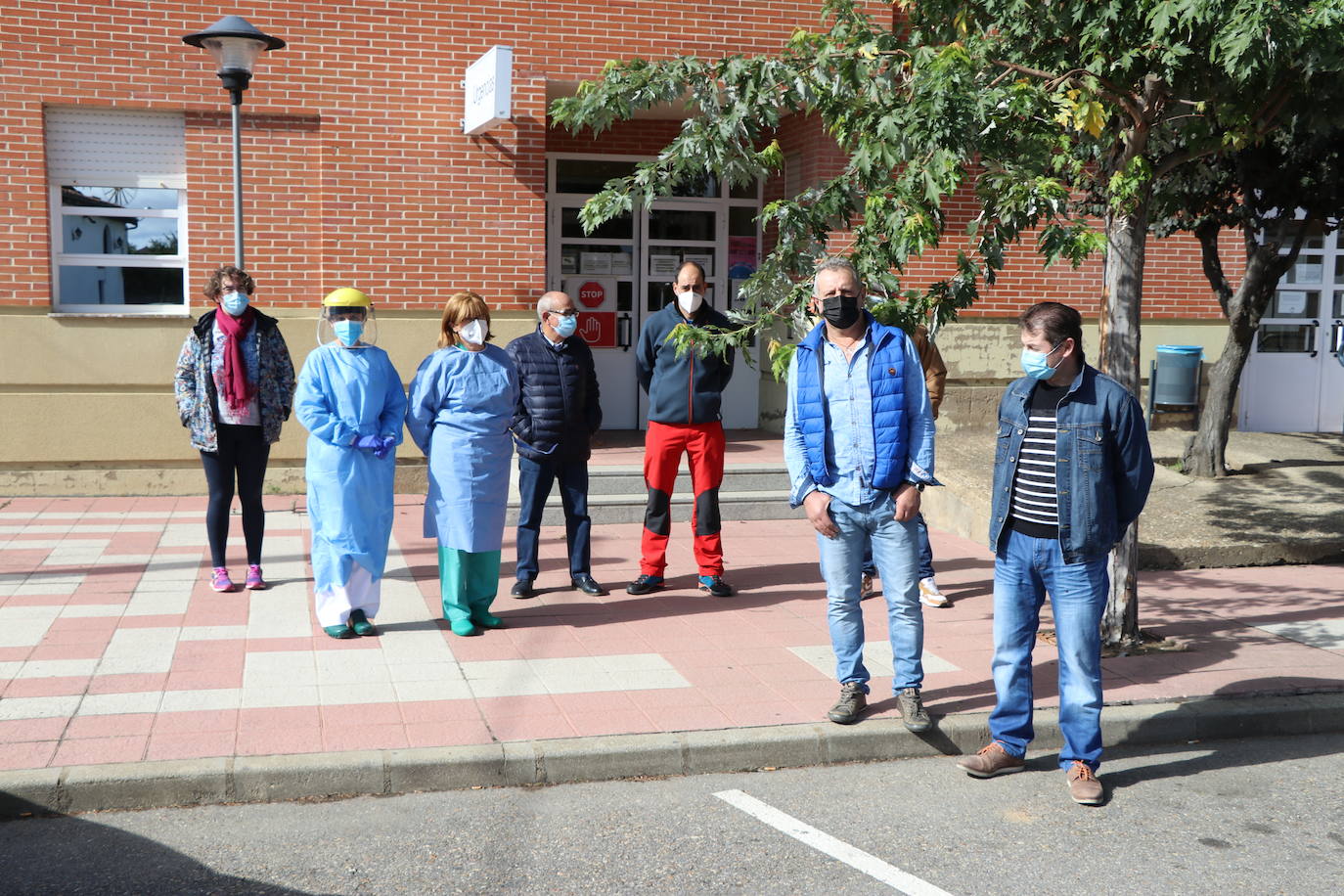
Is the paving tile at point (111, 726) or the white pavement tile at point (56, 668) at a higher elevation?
the white pavement tile at point (56, 668)

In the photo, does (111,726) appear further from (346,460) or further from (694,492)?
(694,492)

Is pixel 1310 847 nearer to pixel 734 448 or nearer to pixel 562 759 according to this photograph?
pixel 562 759

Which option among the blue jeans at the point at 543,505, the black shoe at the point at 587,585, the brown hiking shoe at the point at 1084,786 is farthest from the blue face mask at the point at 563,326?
the brown hiking shoe at the point at 1084,786

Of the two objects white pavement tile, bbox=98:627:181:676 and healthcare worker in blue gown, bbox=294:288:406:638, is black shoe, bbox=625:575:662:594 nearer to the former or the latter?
healthcare worker in blue gown, bbox=294:288:406:638

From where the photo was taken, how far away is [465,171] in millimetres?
11844

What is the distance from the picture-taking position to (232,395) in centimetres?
767

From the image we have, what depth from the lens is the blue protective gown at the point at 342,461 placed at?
6.75 meters

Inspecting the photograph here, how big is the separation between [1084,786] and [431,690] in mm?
2846

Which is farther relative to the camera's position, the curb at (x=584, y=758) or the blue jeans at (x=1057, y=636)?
the blue jeans at (x=1057, y=636)

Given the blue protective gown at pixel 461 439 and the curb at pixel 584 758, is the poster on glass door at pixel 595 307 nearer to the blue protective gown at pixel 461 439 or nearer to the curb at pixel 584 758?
the blue protective gown at pixel 461 439

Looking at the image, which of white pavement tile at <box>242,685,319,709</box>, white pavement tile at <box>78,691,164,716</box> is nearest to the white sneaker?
white pavement tile at <box>242,685,319,709</box>

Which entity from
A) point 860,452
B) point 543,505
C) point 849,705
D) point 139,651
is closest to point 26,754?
point 139,651

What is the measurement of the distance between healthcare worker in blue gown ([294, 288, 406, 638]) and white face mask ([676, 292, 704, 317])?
1925mm

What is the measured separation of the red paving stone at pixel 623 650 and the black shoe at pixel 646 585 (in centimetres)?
8
